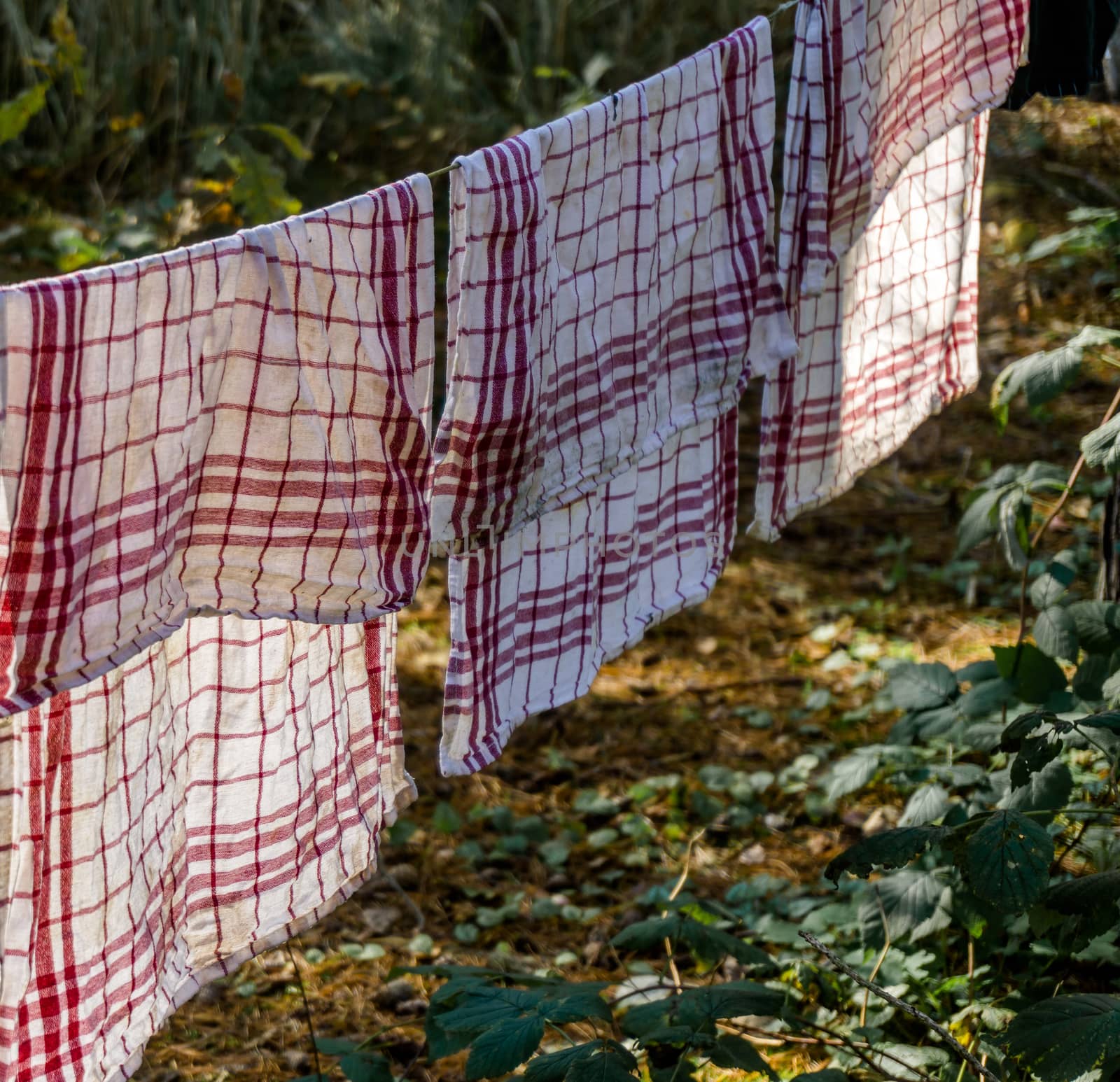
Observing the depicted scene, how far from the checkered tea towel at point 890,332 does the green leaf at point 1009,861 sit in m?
0.64

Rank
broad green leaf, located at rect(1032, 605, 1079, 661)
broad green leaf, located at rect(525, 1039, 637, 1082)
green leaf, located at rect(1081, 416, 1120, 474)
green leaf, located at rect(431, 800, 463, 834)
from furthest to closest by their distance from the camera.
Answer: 1. green leaf, located at rect(431, 800, 463, 834)
2. broad green leaf, located at rect(1032, 605, 1079, 661)
3. green leaf, located at rect(1081, 416, 1120, 474)
4. broad green leaf, located at rect(525, 1039, 637, 1082)

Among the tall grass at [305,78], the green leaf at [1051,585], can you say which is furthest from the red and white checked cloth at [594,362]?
the tall grass at [305,78]

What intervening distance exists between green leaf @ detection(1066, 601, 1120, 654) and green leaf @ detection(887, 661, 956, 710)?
21 cm

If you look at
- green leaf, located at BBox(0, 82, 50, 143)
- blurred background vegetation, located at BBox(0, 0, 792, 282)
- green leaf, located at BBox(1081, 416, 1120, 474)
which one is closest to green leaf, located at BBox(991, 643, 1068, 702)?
green leaf, located at BBox(1081, 416, 1120, 474)

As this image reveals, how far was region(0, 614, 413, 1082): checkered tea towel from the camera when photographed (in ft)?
3.99

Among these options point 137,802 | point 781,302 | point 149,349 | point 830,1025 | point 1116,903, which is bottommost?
point 830,1025

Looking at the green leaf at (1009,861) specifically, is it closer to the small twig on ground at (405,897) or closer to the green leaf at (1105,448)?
the green leaf at (1105,448)

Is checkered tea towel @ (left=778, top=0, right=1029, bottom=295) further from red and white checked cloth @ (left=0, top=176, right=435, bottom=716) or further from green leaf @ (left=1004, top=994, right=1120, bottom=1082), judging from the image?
green leaf @ (left=1004, top=994, right=1120, bottom=1082)

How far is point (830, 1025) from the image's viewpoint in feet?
7.09

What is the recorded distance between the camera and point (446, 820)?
2904 millimetres

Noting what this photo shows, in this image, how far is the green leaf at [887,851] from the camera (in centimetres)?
154

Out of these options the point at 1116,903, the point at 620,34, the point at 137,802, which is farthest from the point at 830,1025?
the point at 620,34

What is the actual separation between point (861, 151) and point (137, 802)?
133cm

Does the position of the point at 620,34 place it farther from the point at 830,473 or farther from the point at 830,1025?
the point at 830,1025
